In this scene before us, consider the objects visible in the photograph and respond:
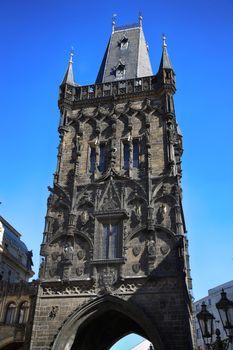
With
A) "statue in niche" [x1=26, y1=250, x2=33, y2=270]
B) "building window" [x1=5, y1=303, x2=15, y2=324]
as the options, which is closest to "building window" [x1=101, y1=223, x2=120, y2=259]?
"building window" [x1=5, y1=303, x2=15, y2=324]

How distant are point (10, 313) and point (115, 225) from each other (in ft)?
33.5

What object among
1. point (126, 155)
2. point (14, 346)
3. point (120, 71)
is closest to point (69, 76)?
point (120, 71)

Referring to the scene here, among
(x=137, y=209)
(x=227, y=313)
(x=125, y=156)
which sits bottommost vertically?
(x=227, y=313)

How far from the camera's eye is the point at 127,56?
28.9 metres

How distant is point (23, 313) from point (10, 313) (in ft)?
3.12

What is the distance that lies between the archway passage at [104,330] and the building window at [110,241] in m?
2.69

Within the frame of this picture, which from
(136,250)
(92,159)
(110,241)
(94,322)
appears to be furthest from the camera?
(92,159)

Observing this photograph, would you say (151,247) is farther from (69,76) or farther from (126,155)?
(69,76)

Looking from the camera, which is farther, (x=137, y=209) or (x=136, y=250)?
(x=137, y=209)

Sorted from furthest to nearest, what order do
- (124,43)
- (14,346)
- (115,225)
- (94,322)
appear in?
(124,43) < (14,346) < (115,225) < (94,322)

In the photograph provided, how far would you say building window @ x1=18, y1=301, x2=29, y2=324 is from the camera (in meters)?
24.3

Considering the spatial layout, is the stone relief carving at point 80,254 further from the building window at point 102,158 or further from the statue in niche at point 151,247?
the building window at point 102,158

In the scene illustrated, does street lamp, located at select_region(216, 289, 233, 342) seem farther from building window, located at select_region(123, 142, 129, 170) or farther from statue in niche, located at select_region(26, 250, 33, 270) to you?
statue in niche, located at select_region(26, 250, 33, 270)

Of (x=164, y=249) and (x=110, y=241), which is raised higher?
(x=110, y=241)
